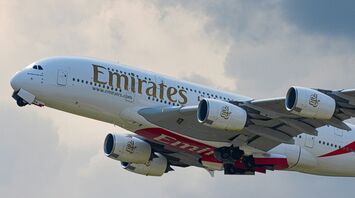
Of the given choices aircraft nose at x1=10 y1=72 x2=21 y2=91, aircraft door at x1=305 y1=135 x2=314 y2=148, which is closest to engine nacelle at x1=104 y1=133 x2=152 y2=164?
aircraft nose at x1=10 y1=72 x2=21 y2=91

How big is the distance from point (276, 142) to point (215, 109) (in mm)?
6614

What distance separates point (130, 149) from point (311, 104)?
13831 millimetres

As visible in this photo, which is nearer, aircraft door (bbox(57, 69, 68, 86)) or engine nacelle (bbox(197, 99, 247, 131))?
engine nacelle (bbox(197, 99, 247, 131))

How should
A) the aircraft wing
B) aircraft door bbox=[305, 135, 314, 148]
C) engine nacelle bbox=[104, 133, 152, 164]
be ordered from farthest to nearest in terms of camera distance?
1. engine nacelle bbox=[104, 133, 152, 164]
2. aircraft door bbox=[305, 135, 314, 148]
3. the aircraft wing

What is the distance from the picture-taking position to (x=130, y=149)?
2736 inches

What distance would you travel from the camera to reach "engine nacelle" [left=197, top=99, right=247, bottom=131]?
61.2 meters

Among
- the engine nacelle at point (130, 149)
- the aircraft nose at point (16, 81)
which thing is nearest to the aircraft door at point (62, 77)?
the aircraft nose at point (16, 81)

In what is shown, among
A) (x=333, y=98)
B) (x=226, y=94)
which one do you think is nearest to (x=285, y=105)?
(x=333, y=98)

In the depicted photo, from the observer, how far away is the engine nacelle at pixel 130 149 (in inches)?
2736

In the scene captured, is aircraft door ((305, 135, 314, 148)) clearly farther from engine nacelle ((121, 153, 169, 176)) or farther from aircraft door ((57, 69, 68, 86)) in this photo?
aircraft door ((57, 69, 68, 86))

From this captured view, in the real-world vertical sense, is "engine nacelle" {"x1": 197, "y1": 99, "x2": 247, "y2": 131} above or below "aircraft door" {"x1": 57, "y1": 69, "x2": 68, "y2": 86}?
below

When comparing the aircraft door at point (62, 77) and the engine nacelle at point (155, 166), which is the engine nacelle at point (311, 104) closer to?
the aircraft door at point (62, 77)

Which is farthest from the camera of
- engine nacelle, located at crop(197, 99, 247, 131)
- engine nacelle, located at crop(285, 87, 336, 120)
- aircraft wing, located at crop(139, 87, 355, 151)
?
engine nacelle, located at crop(197, 99, 247, 131)

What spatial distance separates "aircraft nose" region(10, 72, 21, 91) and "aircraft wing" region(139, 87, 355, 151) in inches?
268
